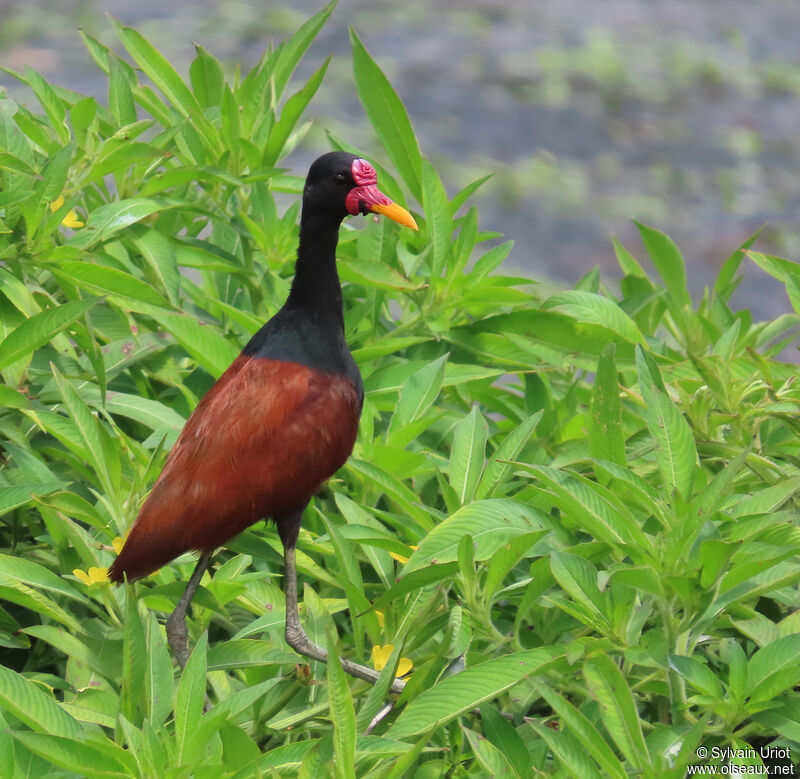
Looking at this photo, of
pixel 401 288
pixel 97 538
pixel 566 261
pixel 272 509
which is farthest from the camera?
pixel 566 261

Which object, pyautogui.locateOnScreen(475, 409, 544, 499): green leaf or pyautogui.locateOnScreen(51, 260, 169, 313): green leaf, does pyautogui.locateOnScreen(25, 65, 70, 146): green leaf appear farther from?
pyautogui.locateOnScreen(475, 409, 544, 499): green leaf

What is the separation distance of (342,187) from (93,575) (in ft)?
3.29

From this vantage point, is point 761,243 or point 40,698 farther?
point 761,243

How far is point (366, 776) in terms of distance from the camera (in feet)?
6.88

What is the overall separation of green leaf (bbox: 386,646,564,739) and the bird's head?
1011 mm

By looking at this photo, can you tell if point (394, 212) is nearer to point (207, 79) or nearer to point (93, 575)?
point (93, 575)

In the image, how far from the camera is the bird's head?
2.74m

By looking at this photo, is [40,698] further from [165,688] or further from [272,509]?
[272,509]

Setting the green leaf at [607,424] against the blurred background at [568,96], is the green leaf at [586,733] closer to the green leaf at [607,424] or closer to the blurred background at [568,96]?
the green leaf at [607,424]

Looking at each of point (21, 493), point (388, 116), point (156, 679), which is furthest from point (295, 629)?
point (388, 116)

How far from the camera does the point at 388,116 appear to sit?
338 centimetres

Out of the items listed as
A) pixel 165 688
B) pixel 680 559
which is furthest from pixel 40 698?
pixel 680 559

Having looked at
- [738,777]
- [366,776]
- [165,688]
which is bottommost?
[738,777]

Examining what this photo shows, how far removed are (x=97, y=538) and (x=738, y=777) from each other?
1.45 metres
